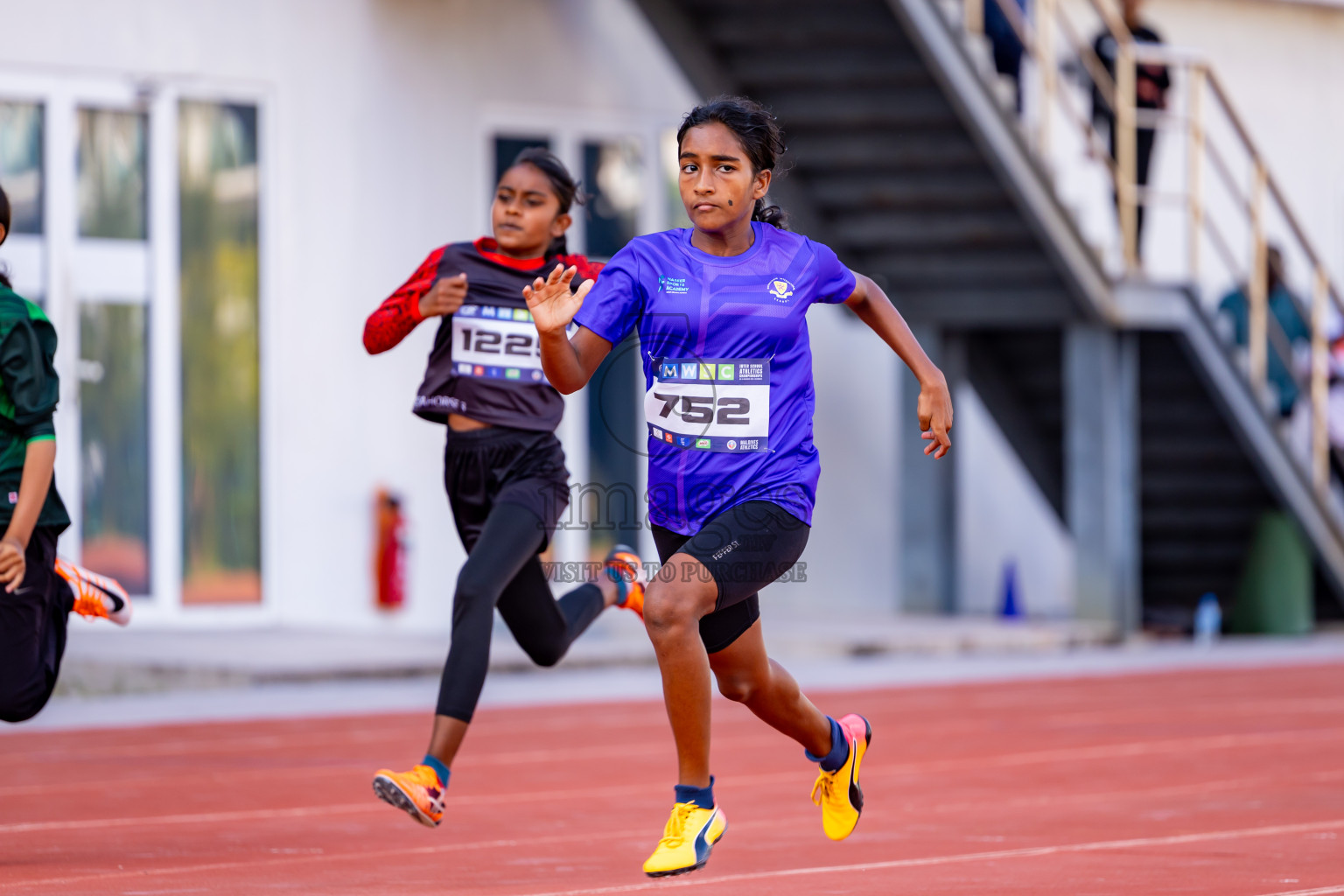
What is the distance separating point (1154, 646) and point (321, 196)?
7351 mm

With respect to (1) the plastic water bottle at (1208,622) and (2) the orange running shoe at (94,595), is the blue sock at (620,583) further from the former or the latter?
(1) the plastic water bottle at (1208,622)

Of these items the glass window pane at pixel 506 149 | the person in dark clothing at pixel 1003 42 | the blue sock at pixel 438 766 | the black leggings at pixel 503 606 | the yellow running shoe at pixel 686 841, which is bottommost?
the yellow running shoe at pixel 686 841

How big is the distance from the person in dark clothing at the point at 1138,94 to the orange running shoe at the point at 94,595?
10.5 meters

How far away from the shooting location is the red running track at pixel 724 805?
5.84 meters

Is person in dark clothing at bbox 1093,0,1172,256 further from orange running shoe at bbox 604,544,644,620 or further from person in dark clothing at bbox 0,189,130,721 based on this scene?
person in dark clothing at bbox 0,189,130,721

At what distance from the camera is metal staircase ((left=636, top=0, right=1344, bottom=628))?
14.9 meters

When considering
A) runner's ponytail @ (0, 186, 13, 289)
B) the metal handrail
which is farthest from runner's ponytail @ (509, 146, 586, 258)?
the metal handrail

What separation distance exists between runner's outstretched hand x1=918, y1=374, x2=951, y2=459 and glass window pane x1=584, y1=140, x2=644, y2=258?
12109mm

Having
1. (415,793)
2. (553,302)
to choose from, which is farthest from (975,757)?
(553,302)

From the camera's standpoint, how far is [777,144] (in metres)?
5.65

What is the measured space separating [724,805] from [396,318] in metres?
2.26

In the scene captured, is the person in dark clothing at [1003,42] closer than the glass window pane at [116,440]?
Yes

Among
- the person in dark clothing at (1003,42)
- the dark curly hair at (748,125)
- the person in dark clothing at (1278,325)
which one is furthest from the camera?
the person in dark clothing at (1278,325)

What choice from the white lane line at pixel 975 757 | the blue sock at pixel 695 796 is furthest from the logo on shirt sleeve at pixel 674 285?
the white lane line at pixel 975 757
